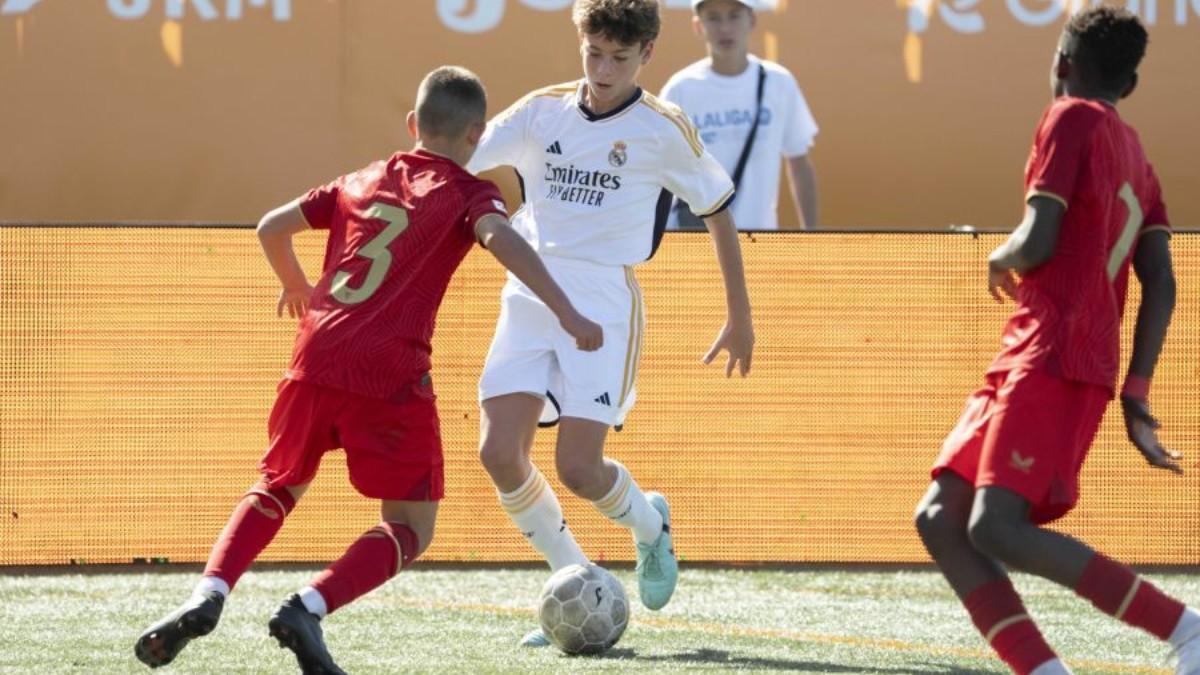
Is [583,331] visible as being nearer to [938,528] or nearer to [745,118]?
[938,528]

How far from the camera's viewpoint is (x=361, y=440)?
580cm

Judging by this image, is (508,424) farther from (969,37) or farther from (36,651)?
(969,37)

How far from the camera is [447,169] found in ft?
19.6

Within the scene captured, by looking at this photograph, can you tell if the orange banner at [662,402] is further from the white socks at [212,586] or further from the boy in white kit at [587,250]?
the white socks at [212,586]

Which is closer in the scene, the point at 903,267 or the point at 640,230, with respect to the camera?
the point at 640,230

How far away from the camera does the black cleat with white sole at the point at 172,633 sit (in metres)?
5.37

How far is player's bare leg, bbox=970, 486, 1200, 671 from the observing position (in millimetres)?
5074

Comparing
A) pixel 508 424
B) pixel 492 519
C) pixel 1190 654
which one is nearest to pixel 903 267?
pixel 492 519

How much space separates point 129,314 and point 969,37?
4943 millimetres

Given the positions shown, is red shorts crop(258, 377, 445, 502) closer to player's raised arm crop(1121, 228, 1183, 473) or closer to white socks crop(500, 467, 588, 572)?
white socks crop(500, 467, 588, 572)

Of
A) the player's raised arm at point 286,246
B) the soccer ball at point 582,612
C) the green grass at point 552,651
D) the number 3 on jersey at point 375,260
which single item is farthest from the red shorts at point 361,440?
the soccer ball at point 582,612

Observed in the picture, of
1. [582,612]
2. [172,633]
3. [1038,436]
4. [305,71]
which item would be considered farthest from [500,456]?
[305,71]

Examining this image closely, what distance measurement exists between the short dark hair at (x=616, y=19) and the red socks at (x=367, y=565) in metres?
1.78

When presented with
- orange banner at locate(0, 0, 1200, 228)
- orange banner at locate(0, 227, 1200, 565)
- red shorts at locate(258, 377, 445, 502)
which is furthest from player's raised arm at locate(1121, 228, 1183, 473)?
orange banner at locate(0, 0, 1200, 228)
